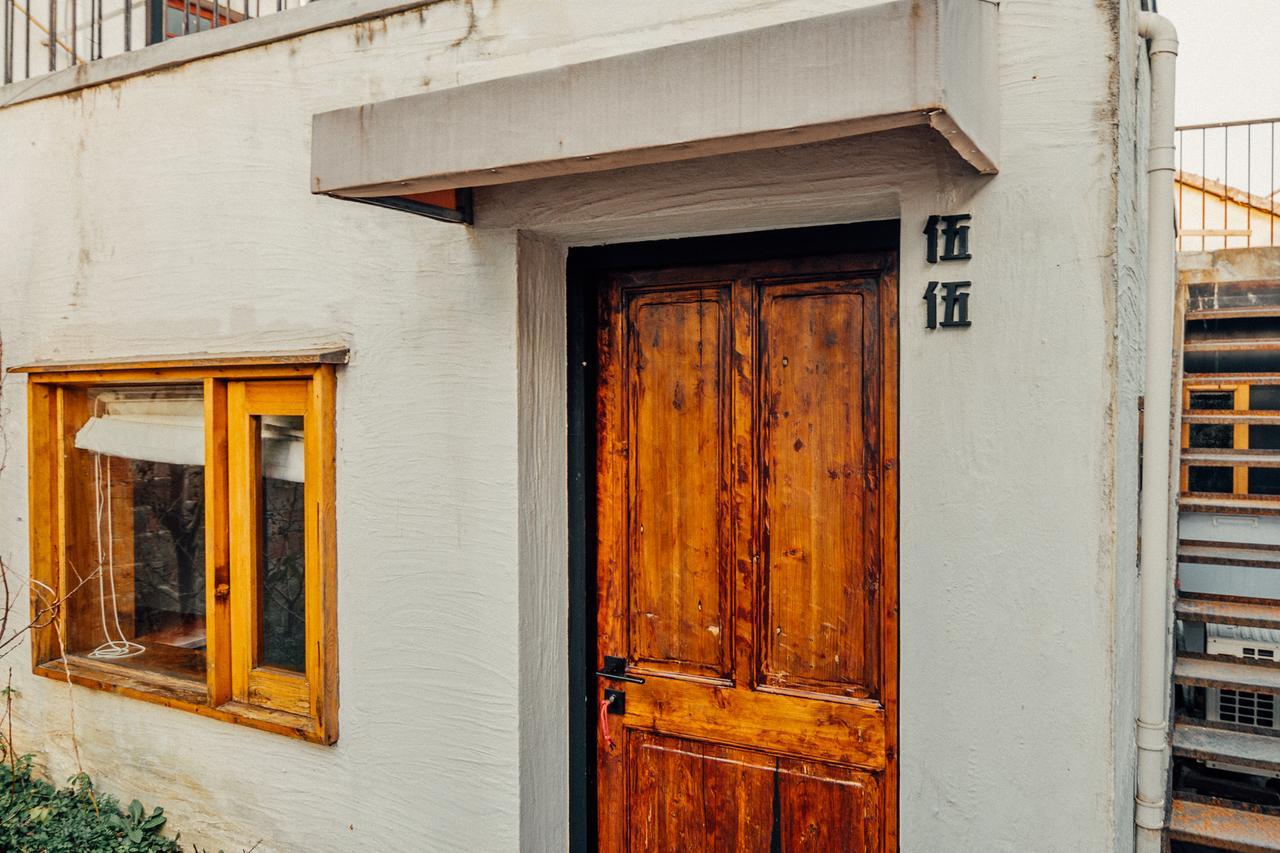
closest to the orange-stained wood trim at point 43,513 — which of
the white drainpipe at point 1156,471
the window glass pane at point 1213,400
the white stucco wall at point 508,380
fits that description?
the white stucco wall at point 508,380

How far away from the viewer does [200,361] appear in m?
3.81

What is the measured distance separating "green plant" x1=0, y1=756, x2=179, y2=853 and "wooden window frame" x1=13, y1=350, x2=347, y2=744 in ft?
1.86

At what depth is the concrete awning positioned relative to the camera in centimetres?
192

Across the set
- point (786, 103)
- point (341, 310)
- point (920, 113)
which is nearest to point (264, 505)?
point (341, 310)

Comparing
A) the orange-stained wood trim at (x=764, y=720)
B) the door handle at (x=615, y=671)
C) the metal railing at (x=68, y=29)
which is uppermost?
the metal railing at (x=68, y=29)

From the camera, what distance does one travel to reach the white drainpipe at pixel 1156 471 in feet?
8.75

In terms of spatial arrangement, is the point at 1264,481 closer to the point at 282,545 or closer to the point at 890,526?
the point at 890,526

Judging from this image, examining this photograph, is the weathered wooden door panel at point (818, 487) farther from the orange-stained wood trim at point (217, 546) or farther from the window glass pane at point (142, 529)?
the window glass pane at point (142, 529)

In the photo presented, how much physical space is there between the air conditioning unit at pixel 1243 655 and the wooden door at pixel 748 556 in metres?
2.42

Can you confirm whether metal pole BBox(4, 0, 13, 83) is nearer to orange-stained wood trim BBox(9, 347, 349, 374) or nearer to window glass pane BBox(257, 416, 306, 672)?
orange-stained wood trim BBox(9, 347, 349, 374)

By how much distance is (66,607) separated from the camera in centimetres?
447

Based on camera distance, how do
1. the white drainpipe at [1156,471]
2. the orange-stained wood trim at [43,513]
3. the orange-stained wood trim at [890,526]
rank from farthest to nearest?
the orange-stained wood trim at [43,513] → the orange-stained wood trim at [890,526] → the white drainpipe at [1156,471]

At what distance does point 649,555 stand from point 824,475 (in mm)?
736

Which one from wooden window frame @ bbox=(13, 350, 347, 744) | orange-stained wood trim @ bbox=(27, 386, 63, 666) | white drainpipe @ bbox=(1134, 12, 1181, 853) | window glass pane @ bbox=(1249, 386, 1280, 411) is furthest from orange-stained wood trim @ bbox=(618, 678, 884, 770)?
window glass pane @ bbox=(1249, 386, 1280, 411)
